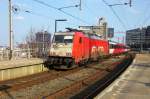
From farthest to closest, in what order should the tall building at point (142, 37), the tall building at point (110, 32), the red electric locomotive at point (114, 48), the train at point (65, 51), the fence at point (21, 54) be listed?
1. the tall building at point (142, 37)
2. the tall building at point (110, 32)
3. the red electric locomotive at point (114, 48)
4. the train at point (65, 51)
5. the fence at point (21, 54)

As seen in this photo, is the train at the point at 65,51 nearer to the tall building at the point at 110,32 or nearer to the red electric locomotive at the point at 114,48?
the red electric locomotive at the point at 114,48

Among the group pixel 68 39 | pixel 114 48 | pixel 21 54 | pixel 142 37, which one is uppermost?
pixel 142 37

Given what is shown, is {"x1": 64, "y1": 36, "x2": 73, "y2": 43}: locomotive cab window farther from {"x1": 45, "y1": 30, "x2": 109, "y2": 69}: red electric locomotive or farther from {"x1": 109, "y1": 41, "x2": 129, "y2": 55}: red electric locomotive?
{"x1": 109, "y1": 41, "x2": 129, "y2": 55}: red electric locomotive

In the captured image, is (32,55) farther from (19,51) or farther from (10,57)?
(10,57)

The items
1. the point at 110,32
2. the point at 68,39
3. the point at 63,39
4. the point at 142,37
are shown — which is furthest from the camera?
the point at 142,37

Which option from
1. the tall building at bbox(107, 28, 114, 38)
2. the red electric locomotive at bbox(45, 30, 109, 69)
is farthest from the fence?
the tall building at bbox(107, 28, 114, 38)

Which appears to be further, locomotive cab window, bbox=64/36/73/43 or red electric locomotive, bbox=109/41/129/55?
red electric locomotive, bbox=109/41/129/55

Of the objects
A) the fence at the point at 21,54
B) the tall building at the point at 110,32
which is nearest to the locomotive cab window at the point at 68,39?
the fence at the point at 21,54

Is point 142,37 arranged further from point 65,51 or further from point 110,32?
point 65,51

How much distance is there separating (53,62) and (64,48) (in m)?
1.49

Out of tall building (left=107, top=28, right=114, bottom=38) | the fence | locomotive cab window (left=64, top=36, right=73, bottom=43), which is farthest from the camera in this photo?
tall building (left=107, top=28, right=114, bottom=38)

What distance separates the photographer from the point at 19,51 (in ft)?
95.9

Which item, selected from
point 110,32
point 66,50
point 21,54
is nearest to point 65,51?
point 66,50

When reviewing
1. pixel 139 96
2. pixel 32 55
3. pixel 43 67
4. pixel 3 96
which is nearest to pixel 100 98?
pixel 139 96
